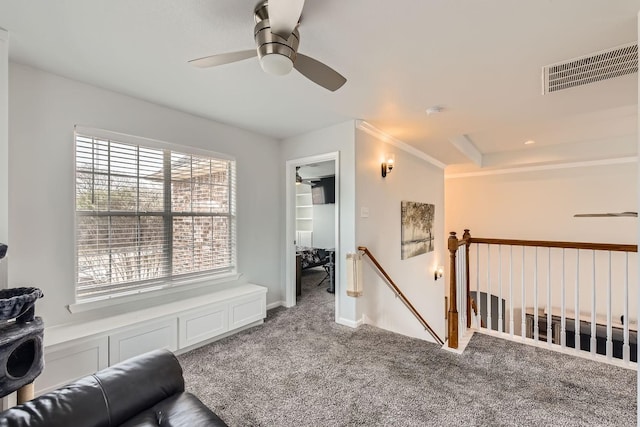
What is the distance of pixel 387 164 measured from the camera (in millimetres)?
3850

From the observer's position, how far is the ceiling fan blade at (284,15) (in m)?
1.17

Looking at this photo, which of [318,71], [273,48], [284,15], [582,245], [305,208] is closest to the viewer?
[284,15]

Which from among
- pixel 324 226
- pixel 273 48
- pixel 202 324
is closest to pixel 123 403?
pixel 202 324

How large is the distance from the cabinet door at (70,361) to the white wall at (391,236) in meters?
2.52

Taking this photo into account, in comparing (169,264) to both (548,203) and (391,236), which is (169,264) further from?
(548,203)

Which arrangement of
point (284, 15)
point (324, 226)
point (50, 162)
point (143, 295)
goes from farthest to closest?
point (324, 226)
point (143, 295)
point (50, 162)
point (284, 15)

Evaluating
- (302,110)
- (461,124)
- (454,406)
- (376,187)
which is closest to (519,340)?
(454,406)

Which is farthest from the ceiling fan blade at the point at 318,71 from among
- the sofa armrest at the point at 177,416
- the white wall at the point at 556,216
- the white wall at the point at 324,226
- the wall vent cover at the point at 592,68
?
the white wall at the point at 324,226

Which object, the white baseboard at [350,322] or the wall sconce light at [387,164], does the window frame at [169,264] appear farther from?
the wall sconce light at [387,164]

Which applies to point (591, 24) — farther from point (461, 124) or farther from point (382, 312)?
point (382, 312)

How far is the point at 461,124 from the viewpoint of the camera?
349cm

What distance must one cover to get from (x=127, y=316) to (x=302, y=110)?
2.62 metres

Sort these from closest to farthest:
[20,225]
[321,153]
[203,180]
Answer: [20,225], [203,180], [321,153]

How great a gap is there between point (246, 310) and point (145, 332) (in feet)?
3.38
